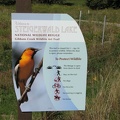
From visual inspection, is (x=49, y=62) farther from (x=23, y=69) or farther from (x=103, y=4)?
(x=103, y=4)

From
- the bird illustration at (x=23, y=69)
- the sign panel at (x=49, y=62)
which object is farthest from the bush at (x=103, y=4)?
the bird illustration at (x=23, y=69)

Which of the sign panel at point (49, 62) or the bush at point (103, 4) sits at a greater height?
the sign panel at point (49, 62)

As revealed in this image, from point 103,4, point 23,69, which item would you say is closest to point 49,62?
point 23,69

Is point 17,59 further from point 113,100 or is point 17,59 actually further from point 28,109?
point 113,100

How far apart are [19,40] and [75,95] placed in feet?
2.61

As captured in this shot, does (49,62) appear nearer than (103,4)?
Yes

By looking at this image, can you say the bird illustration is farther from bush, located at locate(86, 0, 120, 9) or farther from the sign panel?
bush, located at locate(86, 0, 120, 9)

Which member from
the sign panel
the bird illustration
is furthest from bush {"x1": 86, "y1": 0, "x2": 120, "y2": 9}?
the bird illustration

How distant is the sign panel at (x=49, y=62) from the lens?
3865mm

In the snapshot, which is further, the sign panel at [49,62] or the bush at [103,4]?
the bush at [103,4]

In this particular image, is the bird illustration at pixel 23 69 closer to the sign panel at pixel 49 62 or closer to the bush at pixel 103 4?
Result: the sign panel at pixel 49 62

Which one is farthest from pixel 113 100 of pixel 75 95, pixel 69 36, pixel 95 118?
pixel 69 36

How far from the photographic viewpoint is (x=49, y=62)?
3.94 m

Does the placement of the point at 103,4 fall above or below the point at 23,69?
below
